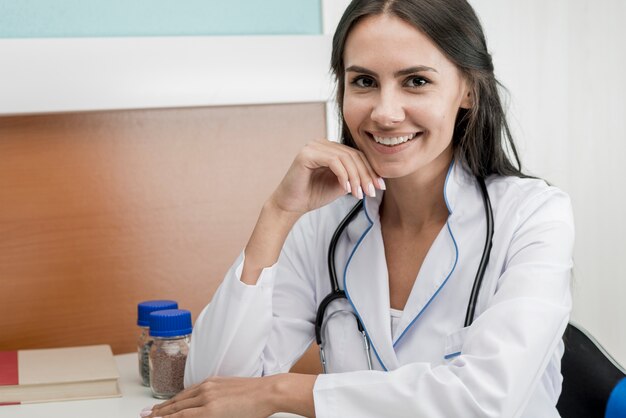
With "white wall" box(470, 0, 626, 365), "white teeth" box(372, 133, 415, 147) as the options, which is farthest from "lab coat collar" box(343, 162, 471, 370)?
"white wall" box(470, 0, 626, 365)

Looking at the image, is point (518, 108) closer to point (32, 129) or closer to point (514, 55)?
point (514, 55)

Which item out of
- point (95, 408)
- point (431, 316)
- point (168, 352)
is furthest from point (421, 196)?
point (95, 408)

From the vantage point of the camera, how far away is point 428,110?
4.40 ft

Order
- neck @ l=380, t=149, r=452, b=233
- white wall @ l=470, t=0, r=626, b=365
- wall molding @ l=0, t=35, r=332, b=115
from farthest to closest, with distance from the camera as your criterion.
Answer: white wall @ l=470, t=0, r=626, b=365 → wall molding @ l=0, t=35, r=332, b=115 → neck @ l=380, t=149, r=452, b=233

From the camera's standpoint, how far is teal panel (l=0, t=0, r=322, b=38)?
5.59 feet

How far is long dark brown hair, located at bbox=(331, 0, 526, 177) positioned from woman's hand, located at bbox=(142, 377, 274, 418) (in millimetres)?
467

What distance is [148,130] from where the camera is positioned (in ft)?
5.94

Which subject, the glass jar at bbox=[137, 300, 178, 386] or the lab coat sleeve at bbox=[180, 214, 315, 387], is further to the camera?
the glass jar at bbox=[137, 300, 178, 386]

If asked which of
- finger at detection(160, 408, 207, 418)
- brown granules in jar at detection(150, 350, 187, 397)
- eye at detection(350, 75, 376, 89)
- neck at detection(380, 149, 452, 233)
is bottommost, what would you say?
brown granules in jar at detection(150, 350, 187, 397)

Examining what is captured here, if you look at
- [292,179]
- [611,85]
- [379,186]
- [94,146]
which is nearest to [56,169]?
[94,146]

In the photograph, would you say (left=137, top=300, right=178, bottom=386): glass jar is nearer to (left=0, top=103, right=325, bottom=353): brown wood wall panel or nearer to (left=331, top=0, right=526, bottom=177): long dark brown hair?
(left=0, top=103, right=325, bottom=353): brown wood wall panel

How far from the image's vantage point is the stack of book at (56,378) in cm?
143

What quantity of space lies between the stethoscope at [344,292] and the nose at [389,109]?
0.19 meters

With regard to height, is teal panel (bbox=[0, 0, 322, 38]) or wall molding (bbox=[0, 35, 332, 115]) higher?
teal panel (bbox=[0, 0, 322, 38])
